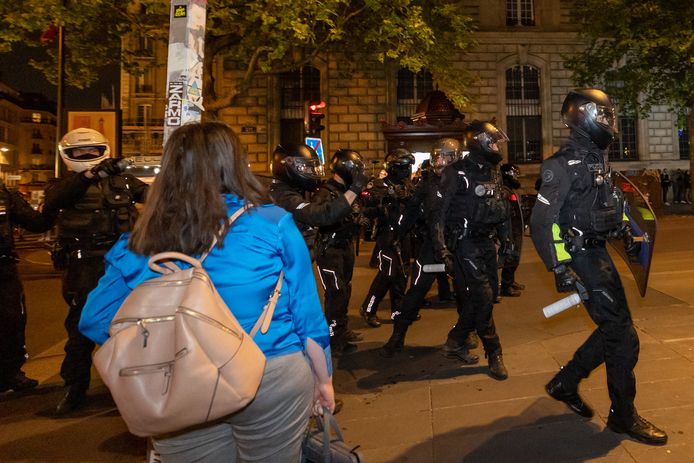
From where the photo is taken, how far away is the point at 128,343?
62.6 inches

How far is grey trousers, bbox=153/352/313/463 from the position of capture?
1885 mm

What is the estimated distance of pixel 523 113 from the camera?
26594mm

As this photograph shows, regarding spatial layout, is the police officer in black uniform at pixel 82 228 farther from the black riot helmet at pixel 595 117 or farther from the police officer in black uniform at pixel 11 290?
the black riot helmet at pixel 595 117

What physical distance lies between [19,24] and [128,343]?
45.5 ft

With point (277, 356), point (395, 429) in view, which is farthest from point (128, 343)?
point (395, 429)

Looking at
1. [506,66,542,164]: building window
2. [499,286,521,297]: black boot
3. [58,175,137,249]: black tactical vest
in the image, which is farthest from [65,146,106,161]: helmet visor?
[506,66,542,164]: building window

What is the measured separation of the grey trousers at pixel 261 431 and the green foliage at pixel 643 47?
20156mm

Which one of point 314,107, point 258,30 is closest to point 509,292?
point 314,107

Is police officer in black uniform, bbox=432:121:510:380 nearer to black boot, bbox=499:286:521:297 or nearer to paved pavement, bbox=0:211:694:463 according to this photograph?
paved pavement, bbox=0:211:694:463

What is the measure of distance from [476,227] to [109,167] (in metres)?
3.05

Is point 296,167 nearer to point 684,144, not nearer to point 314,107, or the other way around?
point 314,107

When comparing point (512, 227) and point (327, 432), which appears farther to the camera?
point (512, 227)

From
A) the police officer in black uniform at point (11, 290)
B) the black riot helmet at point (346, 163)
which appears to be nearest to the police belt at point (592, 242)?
the black riot helmet at point (346, 163)

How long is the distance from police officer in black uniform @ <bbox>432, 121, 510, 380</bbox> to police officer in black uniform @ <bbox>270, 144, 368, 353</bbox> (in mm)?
875
